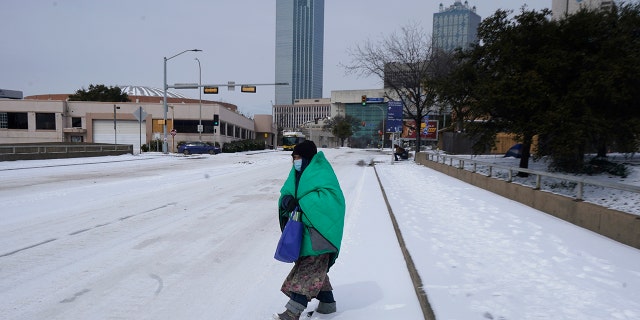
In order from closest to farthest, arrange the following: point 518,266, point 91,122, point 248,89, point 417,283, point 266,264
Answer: point 417,283 < point 518,266 < point 266,264 < point 248,89 < point 91,122

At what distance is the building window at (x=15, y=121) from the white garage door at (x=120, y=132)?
10523 millimetres

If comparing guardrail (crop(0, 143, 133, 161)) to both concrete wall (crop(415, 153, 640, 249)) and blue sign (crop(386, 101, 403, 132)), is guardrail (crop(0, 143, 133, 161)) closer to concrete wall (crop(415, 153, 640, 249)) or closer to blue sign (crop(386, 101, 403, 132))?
blue sign (crop(386, 101, 403, 132))

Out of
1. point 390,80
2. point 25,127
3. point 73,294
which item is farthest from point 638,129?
point 25,127

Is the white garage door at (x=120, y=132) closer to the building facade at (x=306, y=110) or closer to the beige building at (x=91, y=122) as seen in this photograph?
the beige building at (x=91, y=122)

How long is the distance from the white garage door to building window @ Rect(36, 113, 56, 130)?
6150mm

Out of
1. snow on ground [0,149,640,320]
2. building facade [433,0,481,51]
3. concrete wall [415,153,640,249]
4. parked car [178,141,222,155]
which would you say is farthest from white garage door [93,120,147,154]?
concrete wall [415,153,640,249]

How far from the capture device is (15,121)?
56094 millimetres

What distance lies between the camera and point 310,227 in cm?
323

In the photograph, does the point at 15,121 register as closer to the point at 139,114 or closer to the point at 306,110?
the point at 139,114

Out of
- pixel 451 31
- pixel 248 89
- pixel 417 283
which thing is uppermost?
pixel 451 31

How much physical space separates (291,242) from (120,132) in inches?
2395

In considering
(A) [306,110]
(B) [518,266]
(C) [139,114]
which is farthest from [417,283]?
(A) [306,110]

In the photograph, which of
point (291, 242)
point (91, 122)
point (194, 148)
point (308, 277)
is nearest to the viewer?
point (291, 242)

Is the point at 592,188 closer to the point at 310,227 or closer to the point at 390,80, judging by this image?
the point at 310,227
